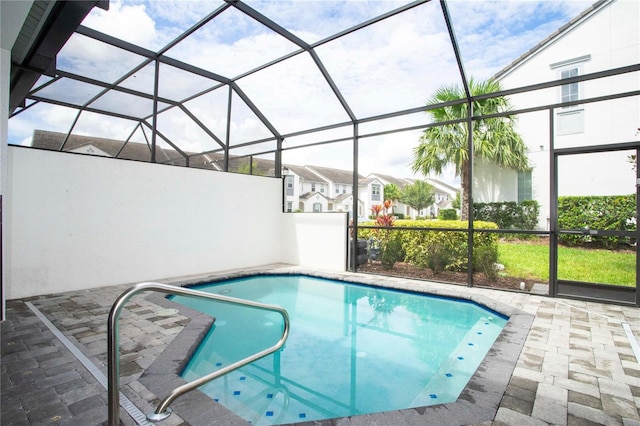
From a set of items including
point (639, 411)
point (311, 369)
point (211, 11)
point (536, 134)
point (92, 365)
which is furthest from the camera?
point (536, 134)

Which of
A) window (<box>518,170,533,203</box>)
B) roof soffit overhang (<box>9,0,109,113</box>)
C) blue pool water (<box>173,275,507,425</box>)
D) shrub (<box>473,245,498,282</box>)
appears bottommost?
blue pool water (<box>173,275,507,425</box>)

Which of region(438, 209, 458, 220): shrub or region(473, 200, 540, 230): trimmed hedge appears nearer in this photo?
region(473, 200, 540, 230): trimmed hedge

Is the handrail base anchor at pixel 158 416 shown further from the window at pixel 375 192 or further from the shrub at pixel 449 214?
the shrub at pixel 449 214

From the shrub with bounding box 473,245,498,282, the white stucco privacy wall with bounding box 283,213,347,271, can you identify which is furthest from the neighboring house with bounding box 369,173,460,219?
the shrub with bounding box 473,245,498,282

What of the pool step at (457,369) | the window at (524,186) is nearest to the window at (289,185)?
the window at (524,186)

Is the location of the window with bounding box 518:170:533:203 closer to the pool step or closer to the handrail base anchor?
the pool step

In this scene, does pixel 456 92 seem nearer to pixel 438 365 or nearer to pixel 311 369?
pixel 438 365

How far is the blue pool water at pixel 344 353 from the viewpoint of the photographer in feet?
9.46

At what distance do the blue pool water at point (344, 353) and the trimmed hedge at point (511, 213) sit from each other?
1.93 metres

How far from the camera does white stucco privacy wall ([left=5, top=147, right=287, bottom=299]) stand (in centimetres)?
513

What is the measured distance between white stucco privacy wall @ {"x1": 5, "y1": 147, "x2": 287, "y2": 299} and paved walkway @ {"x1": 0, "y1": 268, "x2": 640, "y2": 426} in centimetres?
85

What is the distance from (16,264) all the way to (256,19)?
543 centimetres

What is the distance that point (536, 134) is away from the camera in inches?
221

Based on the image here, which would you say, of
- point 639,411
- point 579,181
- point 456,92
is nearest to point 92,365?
point 639,411
